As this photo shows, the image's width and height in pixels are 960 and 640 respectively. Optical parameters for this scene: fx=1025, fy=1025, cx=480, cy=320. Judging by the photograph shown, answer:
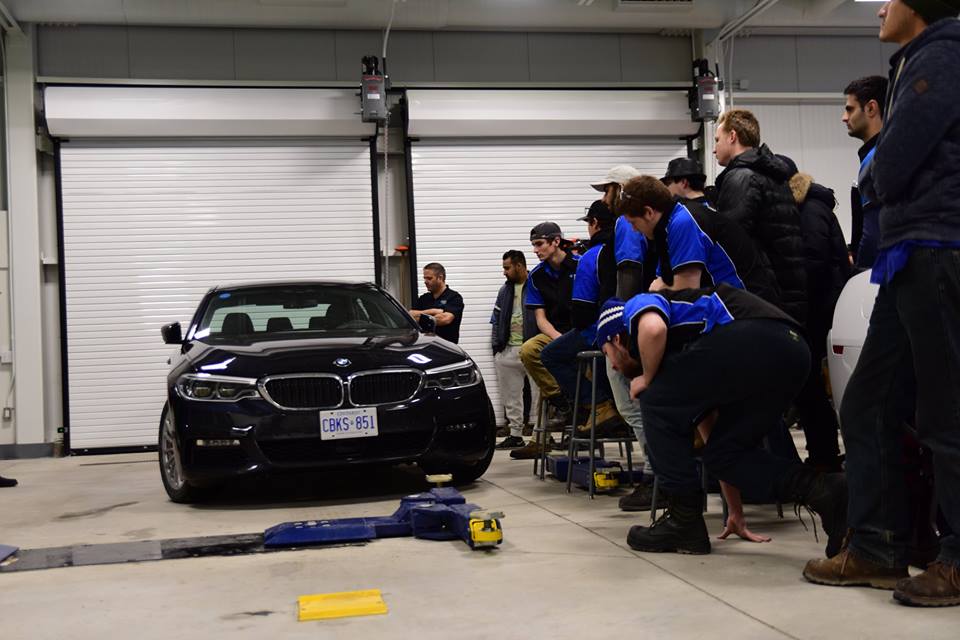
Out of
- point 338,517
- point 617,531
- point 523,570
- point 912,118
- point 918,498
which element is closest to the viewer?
point 912,118

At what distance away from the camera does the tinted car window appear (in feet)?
20.5

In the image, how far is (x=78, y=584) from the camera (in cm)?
370

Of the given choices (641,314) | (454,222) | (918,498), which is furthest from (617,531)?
(454,222)

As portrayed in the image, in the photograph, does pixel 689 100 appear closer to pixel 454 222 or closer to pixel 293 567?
pixel 454 222

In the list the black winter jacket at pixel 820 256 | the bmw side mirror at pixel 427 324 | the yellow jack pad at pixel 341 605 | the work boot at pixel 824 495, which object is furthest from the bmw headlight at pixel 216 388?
the black winter jacket at pixel 820 256

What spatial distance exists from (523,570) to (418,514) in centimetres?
84

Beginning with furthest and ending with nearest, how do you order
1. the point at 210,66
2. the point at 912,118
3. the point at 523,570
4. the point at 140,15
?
the point at 210,66, the point at 140,15, the point at 523,570, the point at 912,118

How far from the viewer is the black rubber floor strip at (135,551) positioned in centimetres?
412

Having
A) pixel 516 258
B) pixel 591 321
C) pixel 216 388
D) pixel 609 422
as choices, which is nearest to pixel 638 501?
pixel 609 422

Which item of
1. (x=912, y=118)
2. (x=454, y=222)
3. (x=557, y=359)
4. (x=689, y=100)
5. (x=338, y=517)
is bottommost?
(x=338, y=517)

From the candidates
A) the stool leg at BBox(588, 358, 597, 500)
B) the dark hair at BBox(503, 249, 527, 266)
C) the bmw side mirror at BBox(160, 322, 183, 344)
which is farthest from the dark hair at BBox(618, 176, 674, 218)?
the dark hair at BBox(503, 249, 527, 266)

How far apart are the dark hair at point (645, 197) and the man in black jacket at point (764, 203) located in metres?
0.96

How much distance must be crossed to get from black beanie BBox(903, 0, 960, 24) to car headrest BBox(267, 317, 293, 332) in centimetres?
422

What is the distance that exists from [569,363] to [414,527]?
181cm
